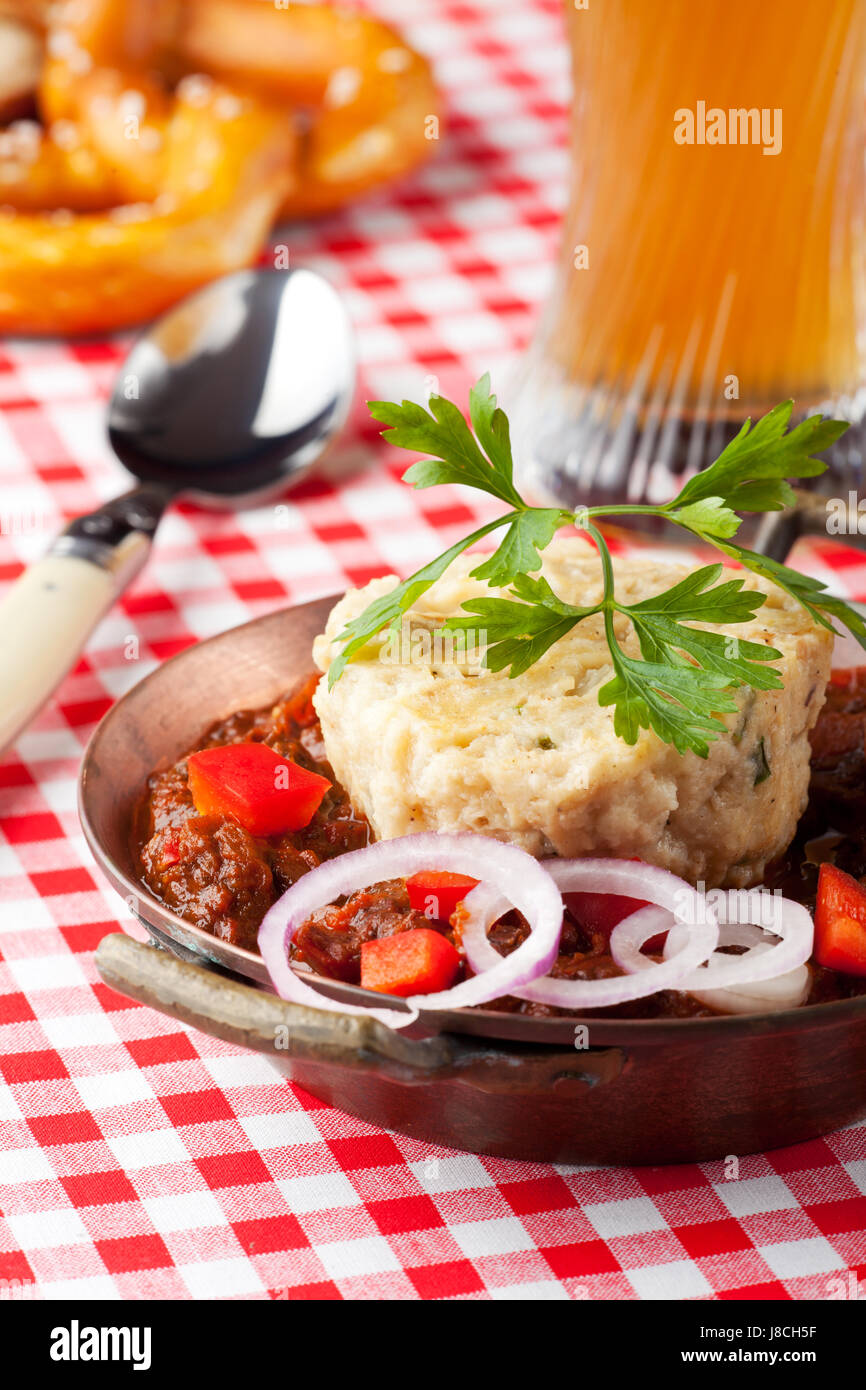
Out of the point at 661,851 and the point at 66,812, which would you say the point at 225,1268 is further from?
the point at 66,812

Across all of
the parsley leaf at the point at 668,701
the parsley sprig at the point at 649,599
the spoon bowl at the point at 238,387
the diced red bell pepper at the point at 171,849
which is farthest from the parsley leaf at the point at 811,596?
the spoon bowl at the point at 238,387

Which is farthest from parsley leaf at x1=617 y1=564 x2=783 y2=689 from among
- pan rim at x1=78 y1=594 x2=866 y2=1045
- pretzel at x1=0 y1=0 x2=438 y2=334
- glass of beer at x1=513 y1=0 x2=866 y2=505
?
pretzel at x1=0 y1=0 x2=438 y2=334

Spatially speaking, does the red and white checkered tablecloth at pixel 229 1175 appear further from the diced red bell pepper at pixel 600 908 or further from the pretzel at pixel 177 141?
the pretzel at pixel 177 141

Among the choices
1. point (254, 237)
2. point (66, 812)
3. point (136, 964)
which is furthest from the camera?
point (254, 237)

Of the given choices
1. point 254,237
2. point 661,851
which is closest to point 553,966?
point 661,851

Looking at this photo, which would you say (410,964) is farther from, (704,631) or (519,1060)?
(704,631)

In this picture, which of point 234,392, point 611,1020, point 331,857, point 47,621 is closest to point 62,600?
Result: point 47,621
